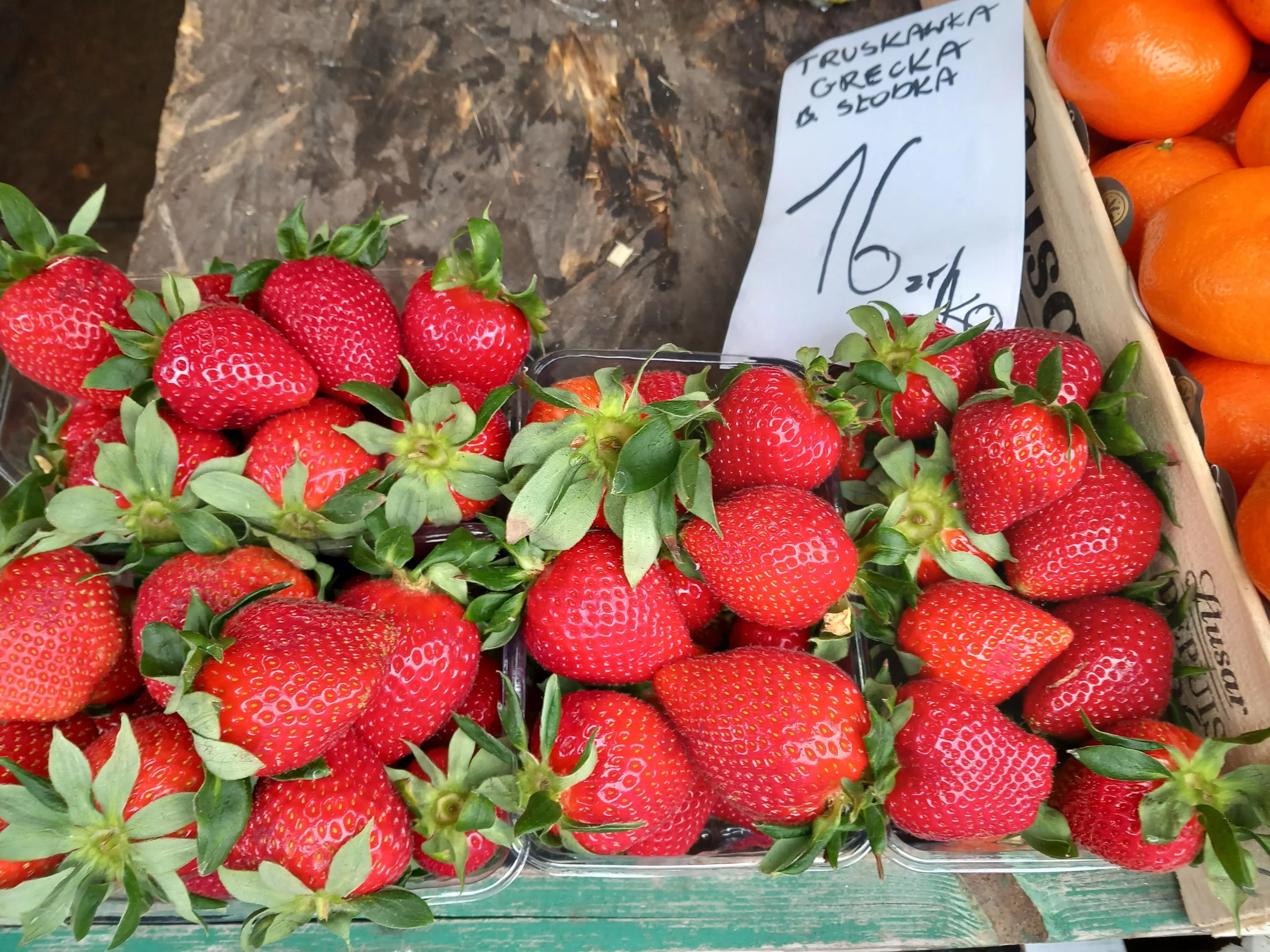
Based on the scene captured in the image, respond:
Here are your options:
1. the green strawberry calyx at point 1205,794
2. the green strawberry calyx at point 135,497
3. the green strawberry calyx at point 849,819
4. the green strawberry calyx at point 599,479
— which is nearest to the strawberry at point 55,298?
the green strawberry calyx at point 135,497

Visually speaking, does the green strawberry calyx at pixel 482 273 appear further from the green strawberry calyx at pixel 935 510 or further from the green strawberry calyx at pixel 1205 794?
the green strawberry calyx at pixel 1205 794

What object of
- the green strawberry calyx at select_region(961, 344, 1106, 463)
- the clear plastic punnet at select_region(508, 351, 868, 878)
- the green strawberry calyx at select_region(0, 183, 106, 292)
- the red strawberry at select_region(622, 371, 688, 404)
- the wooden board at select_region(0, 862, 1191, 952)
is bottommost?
the wooden board at select_region(0, 862, 1191, 952)

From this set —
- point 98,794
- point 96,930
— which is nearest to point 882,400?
point 98,794

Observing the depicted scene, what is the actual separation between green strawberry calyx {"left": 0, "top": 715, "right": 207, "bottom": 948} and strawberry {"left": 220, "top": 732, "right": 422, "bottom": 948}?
0.05 meters

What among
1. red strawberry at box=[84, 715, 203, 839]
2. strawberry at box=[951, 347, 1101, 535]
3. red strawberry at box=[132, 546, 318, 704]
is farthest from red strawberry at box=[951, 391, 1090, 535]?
red strawberry at box=[84, 715, 203, 839]

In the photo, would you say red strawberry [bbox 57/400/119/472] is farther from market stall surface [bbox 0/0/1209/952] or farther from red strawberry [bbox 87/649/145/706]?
market stall surface [bbox 0/0/1209/952]

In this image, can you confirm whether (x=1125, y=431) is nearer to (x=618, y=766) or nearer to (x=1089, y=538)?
(x=1089, y=538)

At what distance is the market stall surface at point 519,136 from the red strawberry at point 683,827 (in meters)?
0.73

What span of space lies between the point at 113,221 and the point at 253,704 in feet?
7.22

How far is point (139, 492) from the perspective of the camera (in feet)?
2.71

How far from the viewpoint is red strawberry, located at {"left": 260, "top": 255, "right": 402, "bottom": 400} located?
0.88m

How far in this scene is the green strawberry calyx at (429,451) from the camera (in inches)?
32.5

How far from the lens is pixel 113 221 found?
2.35 m

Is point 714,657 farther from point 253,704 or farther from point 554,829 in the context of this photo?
point 253,704
